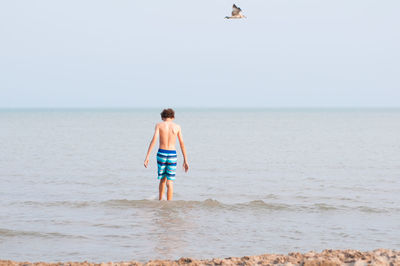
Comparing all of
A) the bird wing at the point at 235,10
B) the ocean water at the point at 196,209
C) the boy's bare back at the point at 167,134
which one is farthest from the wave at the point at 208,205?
the bird wing at the point at 235,10

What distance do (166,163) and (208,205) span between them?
1212 millimetres

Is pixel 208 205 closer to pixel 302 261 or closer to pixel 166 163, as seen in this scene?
pixel 166 163

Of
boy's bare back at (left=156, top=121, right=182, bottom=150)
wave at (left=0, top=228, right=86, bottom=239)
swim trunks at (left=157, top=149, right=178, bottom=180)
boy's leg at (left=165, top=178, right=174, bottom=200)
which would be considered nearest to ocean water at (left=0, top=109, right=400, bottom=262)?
wave at (left=0, top=228, right=86, bottom=239)

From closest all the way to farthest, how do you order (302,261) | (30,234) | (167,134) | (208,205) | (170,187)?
(302,261) → (30,234) → (167,134) → (170,187) → (208,205)

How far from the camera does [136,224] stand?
335 inches

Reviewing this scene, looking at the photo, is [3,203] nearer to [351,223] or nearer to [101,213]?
[101,213]

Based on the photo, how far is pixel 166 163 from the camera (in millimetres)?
9734

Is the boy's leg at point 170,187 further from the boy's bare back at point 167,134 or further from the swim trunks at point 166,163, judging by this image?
the boy's bare back at point 167,134

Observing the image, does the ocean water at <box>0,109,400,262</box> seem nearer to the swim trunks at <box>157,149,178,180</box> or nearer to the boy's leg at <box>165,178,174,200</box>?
the boy's leg at <box>165,178,174,200</box>

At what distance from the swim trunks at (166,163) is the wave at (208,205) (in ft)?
2.07

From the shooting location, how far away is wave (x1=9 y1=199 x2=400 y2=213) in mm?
9859

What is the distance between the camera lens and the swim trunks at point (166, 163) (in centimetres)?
970

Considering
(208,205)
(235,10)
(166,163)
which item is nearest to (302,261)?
(166,163)

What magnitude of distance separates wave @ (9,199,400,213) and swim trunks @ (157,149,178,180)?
2.07 ft
